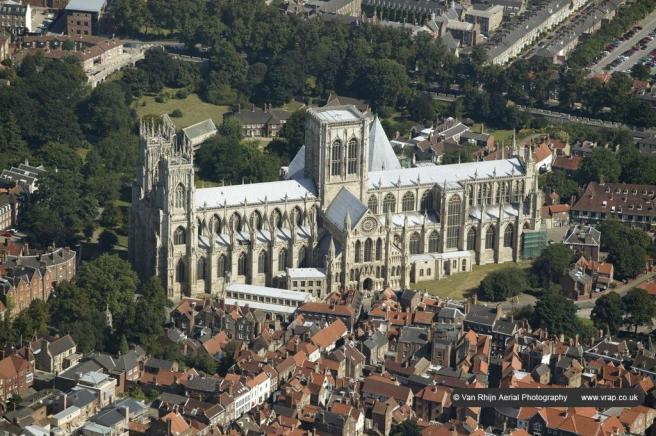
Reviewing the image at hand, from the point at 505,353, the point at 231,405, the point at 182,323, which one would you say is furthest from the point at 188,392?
the point at 505,353

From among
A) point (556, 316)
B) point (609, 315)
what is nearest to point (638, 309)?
point (609, 315)

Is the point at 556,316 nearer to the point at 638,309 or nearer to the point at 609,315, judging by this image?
the point at 609,315

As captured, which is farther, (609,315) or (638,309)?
(638,309)

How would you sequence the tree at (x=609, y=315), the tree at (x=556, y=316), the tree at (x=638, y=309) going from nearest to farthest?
1. the tree at (x=556, y=316)
2. the tree at (x=609, y=315)
3. the tree at (x=638, y=309)

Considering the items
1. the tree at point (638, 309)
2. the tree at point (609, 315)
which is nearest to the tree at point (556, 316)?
the tree at point (609, 315)

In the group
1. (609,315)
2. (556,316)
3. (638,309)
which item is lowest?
(609,315)

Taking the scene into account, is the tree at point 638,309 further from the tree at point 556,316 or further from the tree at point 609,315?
the tree at point 556,316
